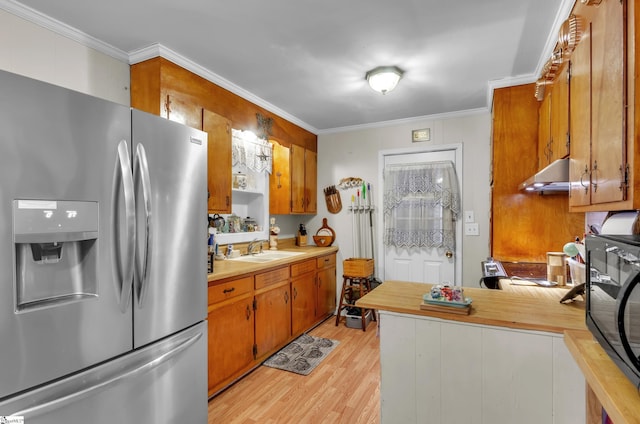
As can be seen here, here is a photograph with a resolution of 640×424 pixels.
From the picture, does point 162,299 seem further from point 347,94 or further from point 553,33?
point 553,33

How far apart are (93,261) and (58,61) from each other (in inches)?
57.3

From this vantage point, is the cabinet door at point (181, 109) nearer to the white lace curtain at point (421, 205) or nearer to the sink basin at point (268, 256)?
the sink basin at point (268, 256)

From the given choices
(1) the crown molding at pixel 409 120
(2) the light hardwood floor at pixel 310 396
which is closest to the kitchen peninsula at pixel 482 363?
(2) the light hardwood floor at pixel 310 396

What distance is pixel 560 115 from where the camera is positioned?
6.01ft

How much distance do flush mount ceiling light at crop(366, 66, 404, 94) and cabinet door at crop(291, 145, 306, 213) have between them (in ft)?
4.72

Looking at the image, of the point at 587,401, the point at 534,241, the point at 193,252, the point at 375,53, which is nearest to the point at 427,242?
the point at 534,241

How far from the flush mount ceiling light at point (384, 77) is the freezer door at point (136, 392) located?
84.0 inches

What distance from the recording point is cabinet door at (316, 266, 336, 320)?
3.68m

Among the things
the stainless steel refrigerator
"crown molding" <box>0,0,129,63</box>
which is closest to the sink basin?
the stainless steel refrigerator

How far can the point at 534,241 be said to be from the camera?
255 cm

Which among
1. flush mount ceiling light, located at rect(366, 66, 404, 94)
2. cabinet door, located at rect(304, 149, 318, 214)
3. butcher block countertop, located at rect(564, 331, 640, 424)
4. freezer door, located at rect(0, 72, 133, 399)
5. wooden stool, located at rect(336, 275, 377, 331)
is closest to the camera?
butcher block countertop, located at rect(564, 331, 640, 424)

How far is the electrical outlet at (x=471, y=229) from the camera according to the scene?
11.3ft

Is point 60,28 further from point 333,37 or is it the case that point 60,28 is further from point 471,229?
point 471,229

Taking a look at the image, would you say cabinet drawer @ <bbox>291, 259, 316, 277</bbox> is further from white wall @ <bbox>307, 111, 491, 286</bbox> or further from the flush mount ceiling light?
the flush mount ceiling light
